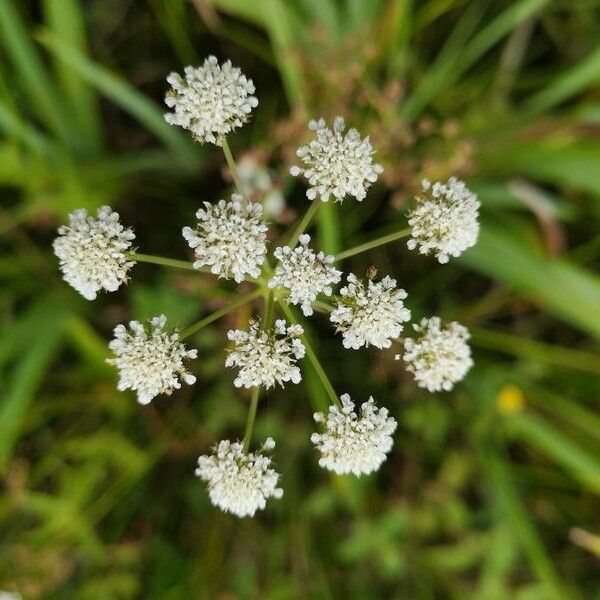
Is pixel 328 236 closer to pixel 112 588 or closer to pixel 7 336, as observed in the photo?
pixel 7 336

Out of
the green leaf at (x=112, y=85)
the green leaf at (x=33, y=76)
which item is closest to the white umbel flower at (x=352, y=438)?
the green leaf at (x=112, y=85)

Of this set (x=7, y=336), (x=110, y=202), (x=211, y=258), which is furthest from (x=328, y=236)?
(x=7, y=336)

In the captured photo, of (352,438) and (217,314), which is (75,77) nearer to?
(217,314)

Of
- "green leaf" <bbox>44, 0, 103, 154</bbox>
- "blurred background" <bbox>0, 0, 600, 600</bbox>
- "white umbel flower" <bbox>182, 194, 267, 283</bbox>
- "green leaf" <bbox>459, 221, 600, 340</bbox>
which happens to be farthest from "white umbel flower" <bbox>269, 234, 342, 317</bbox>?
"green leaf" <bbox>44, 0, 103, 154</bbox>

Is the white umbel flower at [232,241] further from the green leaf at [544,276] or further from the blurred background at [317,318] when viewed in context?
the green leaf at [544,276]

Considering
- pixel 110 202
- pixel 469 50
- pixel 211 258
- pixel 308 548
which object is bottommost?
pixel 308 548

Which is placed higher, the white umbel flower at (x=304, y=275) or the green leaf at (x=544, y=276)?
the green leaf at (x=544, y=276)
